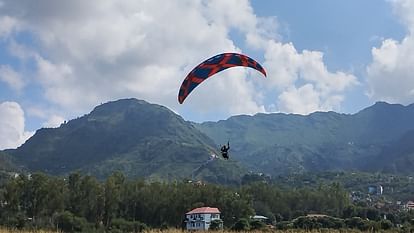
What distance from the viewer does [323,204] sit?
92188 millimetres

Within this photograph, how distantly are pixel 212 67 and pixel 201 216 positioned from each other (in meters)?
47.5

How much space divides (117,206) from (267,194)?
32.8 metres

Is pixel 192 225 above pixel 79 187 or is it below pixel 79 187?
below

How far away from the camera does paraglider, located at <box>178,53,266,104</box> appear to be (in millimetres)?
20562

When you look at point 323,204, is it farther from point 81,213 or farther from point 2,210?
point 2,210

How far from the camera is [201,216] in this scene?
6600cm

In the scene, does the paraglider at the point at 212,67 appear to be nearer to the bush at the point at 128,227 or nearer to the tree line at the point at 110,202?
the bush at the point at 128,227

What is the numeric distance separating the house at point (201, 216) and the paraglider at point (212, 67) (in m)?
44.7

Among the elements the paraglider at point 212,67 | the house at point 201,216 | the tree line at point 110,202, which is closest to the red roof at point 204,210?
the house at point 201,216

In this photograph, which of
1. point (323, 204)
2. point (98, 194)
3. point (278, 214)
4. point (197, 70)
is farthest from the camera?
point (323, 204)

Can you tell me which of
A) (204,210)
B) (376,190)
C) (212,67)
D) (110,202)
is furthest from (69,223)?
(376,190)

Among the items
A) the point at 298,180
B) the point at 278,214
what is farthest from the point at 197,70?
the point at 298,180

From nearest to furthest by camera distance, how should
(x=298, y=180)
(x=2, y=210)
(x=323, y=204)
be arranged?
1. (x=2, y=210)
2. (x=323, y=204)
3. (x=298, y=180)

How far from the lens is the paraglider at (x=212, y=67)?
20.6 m
